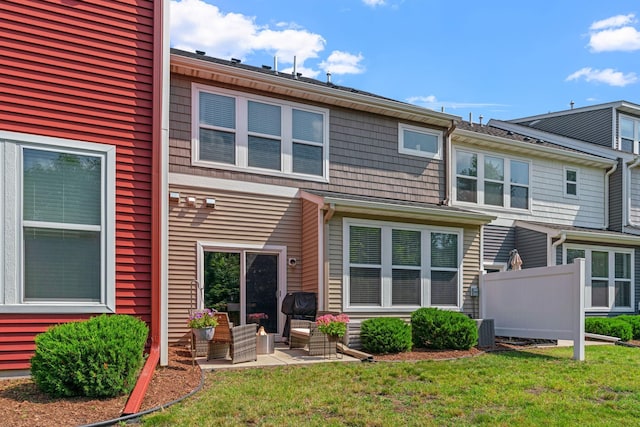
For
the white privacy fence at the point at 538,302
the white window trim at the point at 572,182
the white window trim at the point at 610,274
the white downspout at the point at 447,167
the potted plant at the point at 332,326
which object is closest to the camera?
the potted plant at the point at 332,326

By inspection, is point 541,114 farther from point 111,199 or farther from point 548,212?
point 111,199

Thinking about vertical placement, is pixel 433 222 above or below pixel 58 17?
below

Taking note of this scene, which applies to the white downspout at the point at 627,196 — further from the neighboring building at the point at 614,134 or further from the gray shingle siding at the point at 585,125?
the gray shingle siding at the point at 585,125

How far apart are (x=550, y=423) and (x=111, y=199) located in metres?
5.41

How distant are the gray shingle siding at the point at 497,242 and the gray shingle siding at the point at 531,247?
6.9 inches

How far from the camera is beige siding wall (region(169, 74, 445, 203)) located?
1060cm

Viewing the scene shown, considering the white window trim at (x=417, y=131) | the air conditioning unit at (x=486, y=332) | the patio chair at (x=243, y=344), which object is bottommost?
the air conditioning unit at (x=486, y=332)

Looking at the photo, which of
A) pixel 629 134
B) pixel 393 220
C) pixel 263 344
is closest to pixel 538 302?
pixel 393 220

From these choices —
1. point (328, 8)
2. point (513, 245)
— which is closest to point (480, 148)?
point (513, 245)

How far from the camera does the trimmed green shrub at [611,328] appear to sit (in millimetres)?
11773

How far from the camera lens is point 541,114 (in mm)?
19094

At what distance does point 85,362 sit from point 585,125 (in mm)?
17493

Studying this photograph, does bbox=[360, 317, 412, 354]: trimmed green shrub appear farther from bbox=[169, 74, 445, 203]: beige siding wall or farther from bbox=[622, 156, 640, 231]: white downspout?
bbox=[622, 156, 640, 231]: white downspout

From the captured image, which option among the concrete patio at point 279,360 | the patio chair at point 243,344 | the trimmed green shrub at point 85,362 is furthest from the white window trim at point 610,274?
the trimmed green shrub at point 85,362
